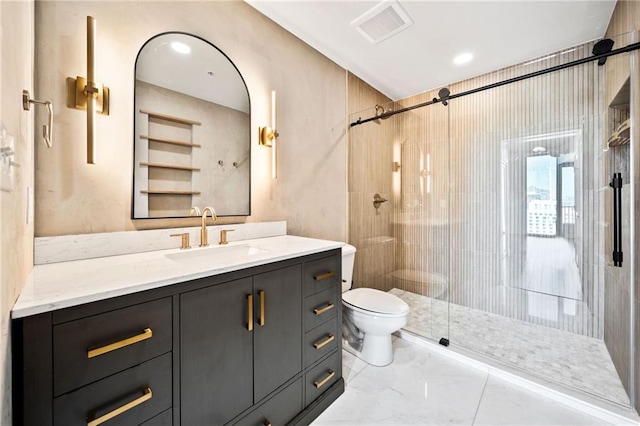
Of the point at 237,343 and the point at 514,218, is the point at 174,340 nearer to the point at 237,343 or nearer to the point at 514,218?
the point at 237,343

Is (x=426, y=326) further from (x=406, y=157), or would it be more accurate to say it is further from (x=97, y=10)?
(x=97, y=10)

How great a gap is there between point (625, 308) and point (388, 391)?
1.47 meters

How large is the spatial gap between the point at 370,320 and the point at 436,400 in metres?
0.56

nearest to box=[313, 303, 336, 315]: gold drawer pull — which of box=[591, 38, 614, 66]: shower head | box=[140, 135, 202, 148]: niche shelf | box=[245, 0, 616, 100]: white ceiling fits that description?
box=[140, 135, 202, 148]: niche shelf

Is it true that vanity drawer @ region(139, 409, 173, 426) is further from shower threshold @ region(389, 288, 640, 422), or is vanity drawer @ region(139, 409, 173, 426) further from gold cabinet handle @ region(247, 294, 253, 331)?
shower threshold @ region(389, 288, 640, 422)

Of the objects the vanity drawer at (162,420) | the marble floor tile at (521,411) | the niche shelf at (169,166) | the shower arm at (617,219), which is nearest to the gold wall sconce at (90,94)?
the niche shelf at (169,166)

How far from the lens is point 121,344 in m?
0.77

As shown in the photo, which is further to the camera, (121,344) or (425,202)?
(425,202)

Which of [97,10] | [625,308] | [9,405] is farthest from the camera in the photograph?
[625,308]

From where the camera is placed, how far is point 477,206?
2600 mm

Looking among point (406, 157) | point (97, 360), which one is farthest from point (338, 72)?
point (97, 360)

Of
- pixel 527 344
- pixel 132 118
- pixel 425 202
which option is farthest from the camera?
pixel 425 202

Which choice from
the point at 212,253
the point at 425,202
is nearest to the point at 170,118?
the point at 212,253

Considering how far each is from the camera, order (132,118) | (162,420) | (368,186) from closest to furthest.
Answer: (162,420) → (132,118) → (368,186)
